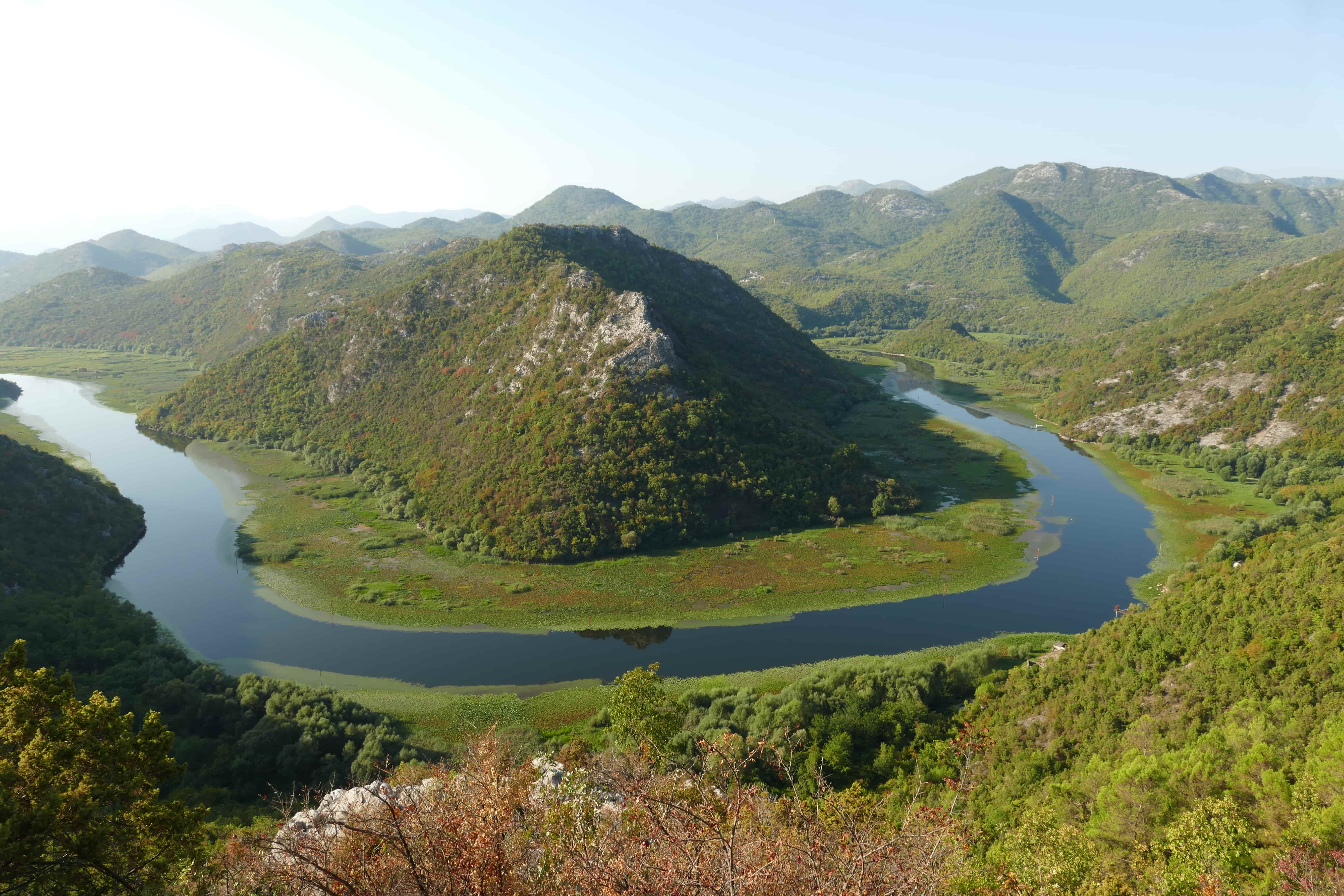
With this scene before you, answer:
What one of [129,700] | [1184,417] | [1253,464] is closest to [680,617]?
[129,700]

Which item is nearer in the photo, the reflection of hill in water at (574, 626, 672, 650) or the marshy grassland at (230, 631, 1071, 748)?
the marshy grassland at (230, 631, 1071, 748)

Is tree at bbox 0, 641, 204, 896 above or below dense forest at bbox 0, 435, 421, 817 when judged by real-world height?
above

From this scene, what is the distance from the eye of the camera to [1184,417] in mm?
136375

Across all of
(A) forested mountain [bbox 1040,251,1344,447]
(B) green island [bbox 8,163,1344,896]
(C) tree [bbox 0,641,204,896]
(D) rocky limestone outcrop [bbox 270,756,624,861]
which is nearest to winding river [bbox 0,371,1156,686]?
(B) green island [bbox 8,163,1344,896]

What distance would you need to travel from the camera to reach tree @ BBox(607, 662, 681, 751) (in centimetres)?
4247

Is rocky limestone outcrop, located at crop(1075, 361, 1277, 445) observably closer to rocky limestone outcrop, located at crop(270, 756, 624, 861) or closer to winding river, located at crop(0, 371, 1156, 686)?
winding river, located at crop(0, 371, 1156, 686)

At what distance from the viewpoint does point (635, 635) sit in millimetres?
72250

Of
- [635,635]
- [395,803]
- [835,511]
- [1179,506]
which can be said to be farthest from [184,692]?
[1179,506]

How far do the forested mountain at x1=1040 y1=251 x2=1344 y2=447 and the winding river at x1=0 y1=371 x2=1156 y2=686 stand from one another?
44.4 m

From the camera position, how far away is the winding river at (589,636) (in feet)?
219

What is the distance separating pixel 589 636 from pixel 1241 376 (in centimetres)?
15934

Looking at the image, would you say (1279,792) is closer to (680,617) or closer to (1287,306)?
(680,617)

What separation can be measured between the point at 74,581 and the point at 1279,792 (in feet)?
366

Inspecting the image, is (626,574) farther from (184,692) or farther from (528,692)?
(184,692)
